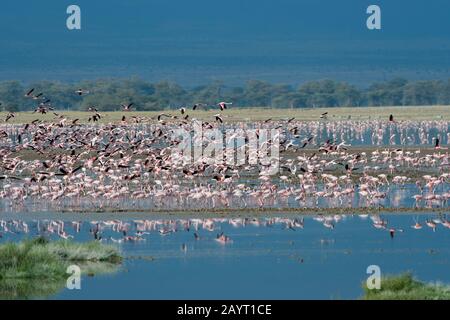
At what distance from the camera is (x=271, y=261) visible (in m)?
19.6

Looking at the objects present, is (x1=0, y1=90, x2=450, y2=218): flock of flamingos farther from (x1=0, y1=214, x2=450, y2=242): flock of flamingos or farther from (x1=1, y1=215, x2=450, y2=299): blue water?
(x1=1, y1=215, x2=450, y2=299): blue water

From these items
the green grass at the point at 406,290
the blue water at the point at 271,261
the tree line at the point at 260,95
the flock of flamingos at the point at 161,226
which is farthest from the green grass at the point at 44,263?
the tree line at the point at 260,95

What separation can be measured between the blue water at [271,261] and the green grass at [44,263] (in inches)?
12.3

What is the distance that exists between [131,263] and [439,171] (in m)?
15.8

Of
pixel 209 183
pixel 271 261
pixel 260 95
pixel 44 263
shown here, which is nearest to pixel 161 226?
pixel 271 261

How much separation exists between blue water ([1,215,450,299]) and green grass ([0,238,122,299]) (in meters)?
0.31

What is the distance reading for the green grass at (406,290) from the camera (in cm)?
1570

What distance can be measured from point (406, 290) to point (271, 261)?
3.88 metres

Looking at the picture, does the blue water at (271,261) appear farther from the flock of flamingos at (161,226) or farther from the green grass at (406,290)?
the green grass at (406,290)

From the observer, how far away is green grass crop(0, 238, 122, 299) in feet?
56.5

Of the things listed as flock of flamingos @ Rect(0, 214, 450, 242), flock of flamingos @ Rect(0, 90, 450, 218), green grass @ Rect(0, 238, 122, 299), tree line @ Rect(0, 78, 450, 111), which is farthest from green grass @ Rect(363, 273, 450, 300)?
tree line @ Rect(0, 78, 450, 111)

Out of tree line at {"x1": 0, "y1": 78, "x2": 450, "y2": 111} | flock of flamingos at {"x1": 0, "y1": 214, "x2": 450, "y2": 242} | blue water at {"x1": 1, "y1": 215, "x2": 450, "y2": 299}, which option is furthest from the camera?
tree line at {"x1": 0, "y1": 78, "x2": 450, "y2": 111}

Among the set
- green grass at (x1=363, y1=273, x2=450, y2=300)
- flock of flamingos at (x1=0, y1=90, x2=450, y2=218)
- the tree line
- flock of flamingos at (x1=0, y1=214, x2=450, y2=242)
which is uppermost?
the tree line

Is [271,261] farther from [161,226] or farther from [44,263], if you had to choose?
[161,226]
